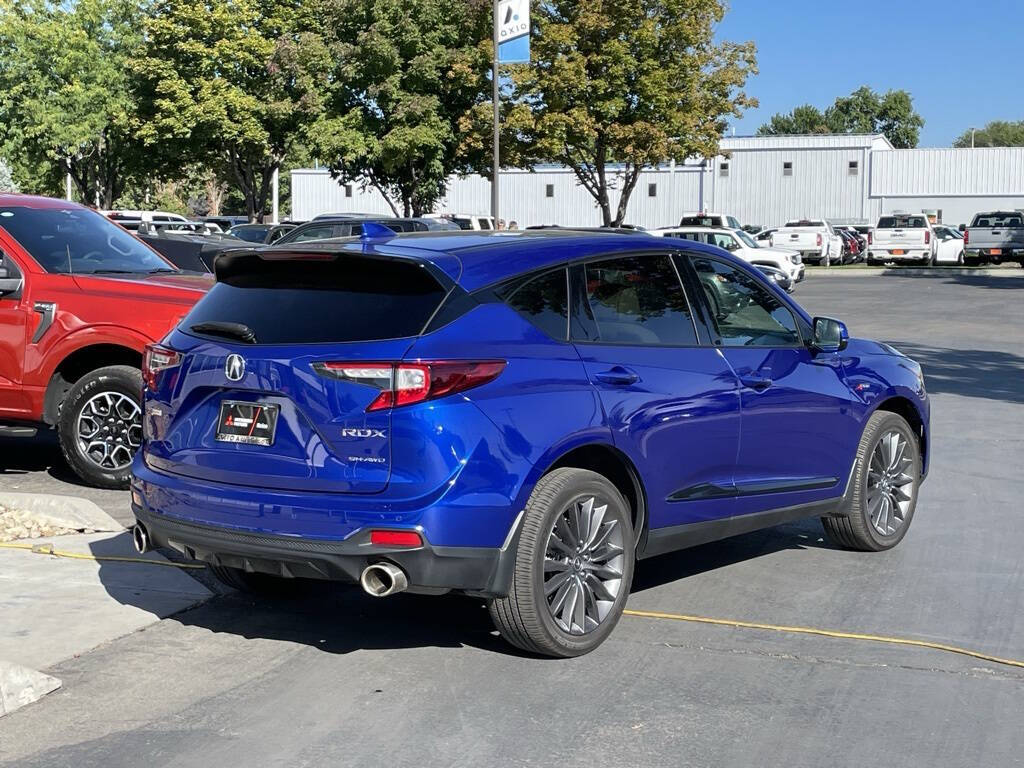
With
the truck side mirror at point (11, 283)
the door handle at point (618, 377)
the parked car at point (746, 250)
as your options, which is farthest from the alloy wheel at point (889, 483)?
the parked car at point (746, 250)

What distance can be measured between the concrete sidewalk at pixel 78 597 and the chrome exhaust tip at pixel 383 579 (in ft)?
4.14

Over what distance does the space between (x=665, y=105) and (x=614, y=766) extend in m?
38.3

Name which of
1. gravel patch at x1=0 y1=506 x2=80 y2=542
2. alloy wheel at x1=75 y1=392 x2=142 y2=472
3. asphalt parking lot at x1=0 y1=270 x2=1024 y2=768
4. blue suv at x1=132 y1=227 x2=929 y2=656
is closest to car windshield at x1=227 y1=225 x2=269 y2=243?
alloy wheel at x1=75 y1=392 x2=142 y2=472

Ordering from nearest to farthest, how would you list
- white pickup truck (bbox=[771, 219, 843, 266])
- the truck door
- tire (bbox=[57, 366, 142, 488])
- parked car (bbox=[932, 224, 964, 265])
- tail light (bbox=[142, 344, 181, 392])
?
tail light (bbox=[142, 344, 181, 392])
tire (bbox=[57, 366, 142, 488])
the truck door
white pickup truck (bbox=[771, 219, 843, 266])
parked car (bbox=[932, 224, 964, 265])

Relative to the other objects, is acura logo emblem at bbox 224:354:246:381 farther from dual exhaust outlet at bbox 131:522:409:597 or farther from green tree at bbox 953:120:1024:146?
green tree at bbox 953:120:1024:146

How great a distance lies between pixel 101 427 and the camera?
8.98 meters

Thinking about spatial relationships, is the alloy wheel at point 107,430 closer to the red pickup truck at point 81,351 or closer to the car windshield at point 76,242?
the red pickup truck at point 81,351

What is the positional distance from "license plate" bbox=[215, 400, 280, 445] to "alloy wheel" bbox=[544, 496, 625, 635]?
1147 millimetres

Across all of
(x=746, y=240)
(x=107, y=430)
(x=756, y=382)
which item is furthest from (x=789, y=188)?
(x=756, y=382)

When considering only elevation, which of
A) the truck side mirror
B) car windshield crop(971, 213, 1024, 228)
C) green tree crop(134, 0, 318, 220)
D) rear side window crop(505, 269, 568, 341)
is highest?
green tree crop(134, 0, 318, 220)

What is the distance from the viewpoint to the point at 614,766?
4250mm

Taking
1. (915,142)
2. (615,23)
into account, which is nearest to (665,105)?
(615,23)

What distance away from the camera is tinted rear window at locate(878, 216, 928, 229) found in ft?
153

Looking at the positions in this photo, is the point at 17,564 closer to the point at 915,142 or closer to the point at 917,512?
the point at 917,512
